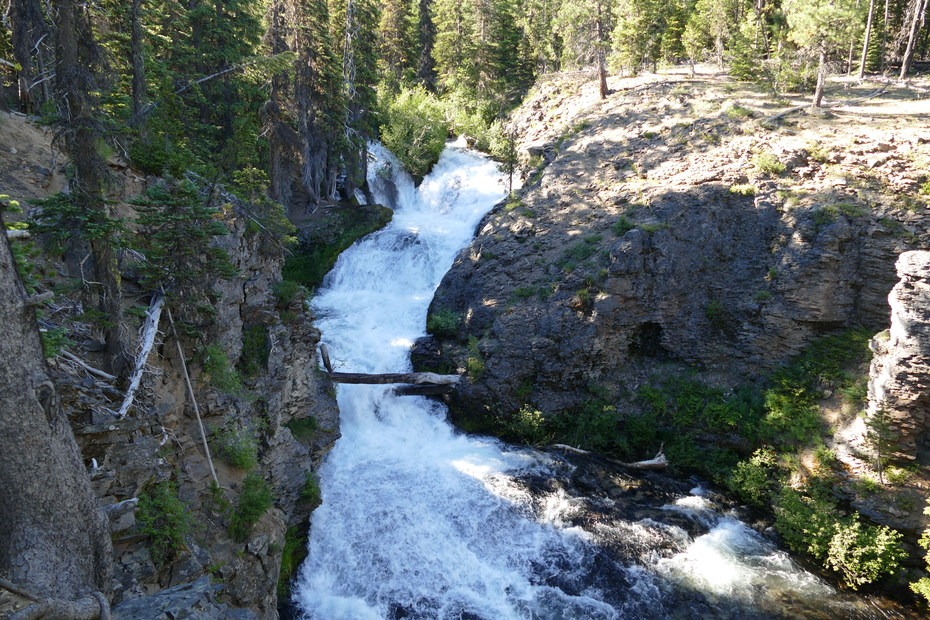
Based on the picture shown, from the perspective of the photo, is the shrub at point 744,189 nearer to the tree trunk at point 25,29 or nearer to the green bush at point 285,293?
the green bush at point 285,293

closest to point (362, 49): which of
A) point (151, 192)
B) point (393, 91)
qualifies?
point (393, 91)

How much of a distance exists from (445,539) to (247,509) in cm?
529

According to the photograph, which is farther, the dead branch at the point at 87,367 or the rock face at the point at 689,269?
the rock face at the point at 689,269

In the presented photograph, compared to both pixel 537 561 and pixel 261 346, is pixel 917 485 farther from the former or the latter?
pixel 261 346

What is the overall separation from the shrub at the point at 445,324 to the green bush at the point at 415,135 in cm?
1553

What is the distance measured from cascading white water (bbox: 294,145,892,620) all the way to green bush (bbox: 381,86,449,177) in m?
16.6

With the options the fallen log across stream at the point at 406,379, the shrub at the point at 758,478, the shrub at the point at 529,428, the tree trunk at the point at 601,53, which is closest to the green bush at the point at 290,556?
the fallen log across stream at the point at 406,379

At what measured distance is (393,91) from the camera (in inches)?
1709

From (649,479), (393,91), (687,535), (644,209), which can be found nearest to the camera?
(687,535)

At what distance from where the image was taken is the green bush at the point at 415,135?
110ft

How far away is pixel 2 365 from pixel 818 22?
94.8ft

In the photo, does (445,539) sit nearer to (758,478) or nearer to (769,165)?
(758,478)

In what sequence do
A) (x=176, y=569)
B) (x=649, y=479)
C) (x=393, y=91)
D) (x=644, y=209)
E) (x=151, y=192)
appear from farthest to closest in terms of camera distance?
(x=393, y=91), (x=644, y=209), (x=649, y=479), (x=151, y=192), (x=176, y=569)

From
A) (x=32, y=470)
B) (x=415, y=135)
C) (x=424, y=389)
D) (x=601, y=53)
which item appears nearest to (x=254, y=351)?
(x=424, y=389)
